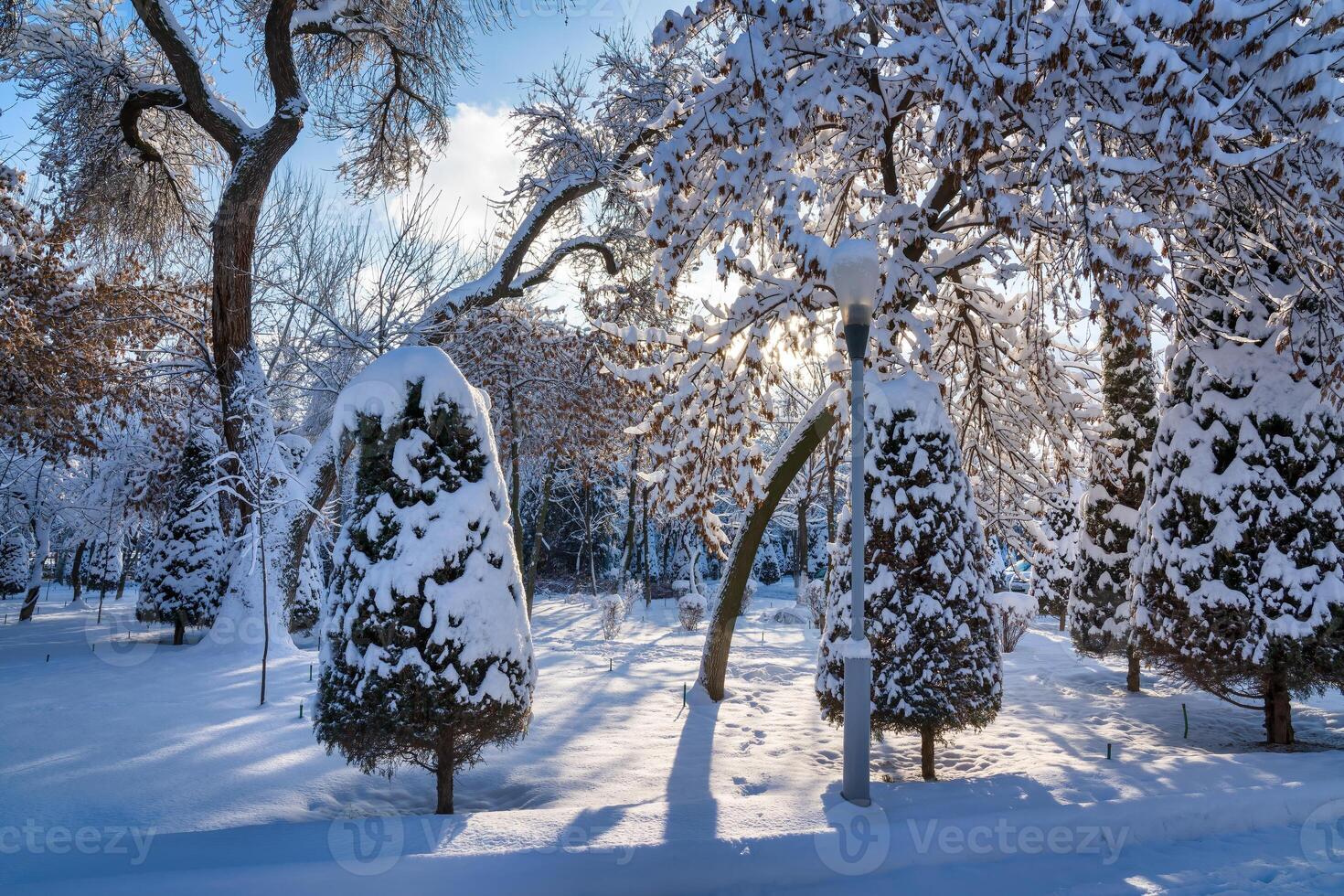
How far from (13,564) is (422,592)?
3780 centimetres

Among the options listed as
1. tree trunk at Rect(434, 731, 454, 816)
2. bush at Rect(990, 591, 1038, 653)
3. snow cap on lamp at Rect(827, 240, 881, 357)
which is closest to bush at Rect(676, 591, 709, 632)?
bush at Rect(990, 591, 1038, 653)

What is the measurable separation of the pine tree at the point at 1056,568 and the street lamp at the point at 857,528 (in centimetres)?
1552

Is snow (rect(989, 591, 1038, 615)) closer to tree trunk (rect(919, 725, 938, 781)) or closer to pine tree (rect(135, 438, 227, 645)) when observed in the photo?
tree trunk (rect(919, 725, 938, 781))

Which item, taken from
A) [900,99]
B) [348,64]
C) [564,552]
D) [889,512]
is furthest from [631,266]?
[564,552]

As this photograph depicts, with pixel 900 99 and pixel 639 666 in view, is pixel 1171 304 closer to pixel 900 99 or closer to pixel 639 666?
pixel 900 99

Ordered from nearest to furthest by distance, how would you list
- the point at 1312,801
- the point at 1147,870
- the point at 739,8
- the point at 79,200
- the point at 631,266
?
the point at 1147,870
the point at 1312,801
the point at 739,8
the point at 79,200
the point at 631,266

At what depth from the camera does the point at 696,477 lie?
802cm

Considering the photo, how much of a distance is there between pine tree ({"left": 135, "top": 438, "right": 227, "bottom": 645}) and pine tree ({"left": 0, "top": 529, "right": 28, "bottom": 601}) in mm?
21777

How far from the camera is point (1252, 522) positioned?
20.4 ft

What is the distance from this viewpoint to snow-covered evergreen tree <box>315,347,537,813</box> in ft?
13.8

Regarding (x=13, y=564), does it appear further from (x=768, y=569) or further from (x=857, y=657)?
(x=857, y=657)

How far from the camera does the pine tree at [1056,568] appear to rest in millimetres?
17844

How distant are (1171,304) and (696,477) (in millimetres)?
4752

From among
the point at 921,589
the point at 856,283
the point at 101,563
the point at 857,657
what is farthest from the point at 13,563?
the point at 856,283
